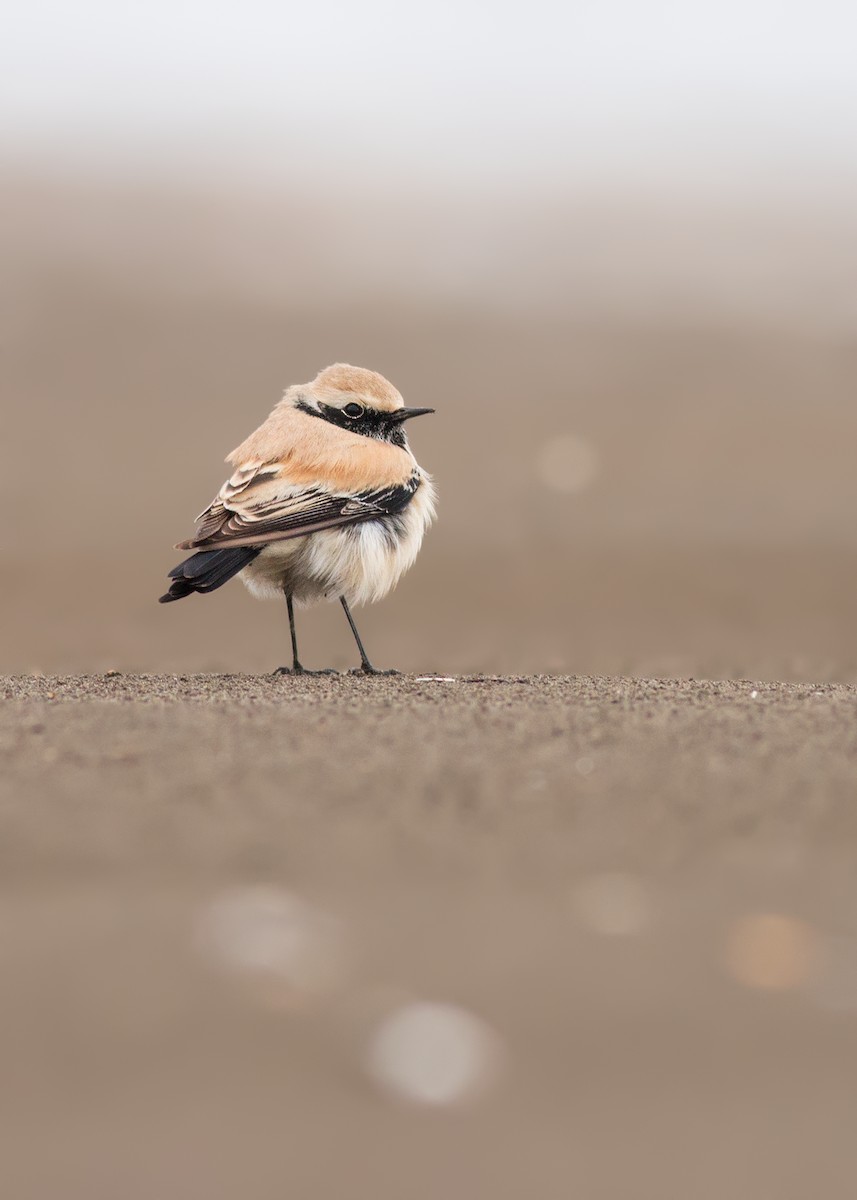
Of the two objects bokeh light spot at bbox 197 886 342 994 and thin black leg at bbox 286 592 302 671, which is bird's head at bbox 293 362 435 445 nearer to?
thin black leg at bbox 286 592 302 671

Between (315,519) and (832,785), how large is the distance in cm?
320

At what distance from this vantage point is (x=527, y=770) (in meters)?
4.32

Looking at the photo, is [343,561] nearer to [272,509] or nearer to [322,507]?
[322,507]

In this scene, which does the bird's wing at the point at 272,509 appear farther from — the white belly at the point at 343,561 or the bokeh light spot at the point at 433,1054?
the bokeh light spot at the point at 433,1054

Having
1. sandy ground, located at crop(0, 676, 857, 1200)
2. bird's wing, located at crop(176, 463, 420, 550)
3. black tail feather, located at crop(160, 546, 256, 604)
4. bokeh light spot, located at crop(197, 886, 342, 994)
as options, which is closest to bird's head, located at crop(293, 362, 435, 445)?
bird's wing, located at crop(176, 463, 420, 550)

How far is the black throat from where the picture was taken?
7.39 metres

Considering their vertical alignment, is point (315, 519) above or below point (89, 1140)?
above

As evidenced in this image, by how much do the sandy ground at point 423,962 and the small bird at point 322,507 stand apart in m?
2.02

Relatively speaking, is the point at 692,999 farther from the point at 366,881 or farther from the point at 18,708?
the point at 18,708

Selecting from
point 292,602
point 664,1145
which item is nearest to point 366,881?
point 664,1145

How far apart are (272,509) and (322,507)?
0.26 m

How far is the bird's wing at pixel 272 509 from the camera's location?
21.3 feet

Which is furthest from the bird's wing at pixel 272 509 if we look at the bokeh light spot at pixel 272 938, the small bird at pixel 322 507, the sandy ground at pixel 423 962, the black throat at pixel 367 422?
the bokeh light spot at pixel 272 938

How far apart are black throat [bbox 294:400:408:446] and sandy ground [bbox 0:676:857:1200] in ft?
10.1
